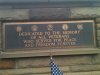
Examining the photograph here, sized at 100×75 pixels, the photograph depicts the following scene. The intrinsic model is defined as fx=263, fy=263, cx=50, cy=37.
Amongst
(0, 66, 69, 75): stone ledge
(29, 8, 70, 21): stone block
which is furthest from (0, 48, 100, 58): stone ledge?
(29, 8, 70, 21): stone block

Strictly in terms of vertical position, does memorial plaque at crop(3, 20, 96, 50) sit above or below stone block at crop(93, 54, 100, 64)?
above

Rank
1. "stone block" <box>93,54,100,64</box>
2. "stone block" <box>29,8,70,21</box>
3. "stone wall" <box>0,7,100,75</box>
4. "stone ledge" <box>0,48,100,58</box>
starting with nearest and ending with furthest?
"stone ledge" <box>0,48,100,58</box> → "stone wall" <box>0,7,100,75</box> → "stone block" <box>29,8,70,21</box> → "stone block" <box>93,54,100,64</box>

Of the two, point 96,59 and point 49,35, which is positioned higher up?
point 49,35

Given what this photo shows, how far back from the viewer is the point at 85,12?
682 cm

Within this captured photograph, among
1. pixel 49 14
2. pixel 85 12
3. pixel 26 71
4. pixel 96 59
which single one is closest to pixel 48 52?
pixel 26 71

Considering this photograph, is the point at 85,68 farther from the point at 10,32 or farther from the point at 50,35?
the point at 10,32

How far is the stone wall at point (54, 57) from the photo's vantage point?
6.54m

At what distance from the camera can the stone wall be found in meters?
6.54

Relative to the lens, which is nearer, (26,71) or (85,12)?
(26,71)

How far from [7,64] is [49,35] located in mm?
1279

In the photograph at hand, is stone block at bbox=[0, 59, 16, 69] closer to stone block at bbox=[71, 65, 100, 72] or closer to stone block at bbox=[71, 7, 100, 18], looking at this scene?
stone block at bbox=[71, 65, 100, 72]

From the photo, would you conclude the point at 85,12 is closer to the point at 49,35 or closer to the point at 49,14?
the point at 49,14

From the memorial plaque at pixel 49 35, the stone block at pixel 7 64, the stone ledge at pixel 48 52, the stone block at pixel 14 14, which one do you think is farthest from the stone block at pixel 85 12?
the stone block at pixel 7 64

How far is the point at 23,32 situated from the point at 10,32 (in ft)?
1.07
